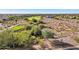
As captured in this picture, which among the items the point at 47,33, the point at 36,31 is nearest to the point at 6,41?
the point at 36,31

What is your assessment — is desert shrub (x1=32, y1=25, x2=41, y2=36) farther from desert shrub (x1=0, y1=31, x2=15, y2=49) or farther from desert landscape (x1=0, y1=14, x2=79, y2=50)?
desert shrub (x1=0, y1=31, x2=15, y2=49)

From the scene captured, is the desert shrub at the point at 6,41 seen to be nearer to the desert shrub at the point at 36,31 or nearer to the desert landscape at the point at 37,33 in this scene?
the desert landscape at the point at 37,33

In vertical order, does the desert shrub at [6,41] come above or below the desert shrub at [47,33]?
below

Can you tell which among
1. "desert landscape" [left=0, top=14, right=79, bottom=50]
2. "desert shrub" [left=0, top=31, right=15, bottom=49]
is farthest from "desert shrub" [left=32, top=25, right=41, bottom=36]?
"desert shrub" [left=0, top=31, right=15, bottom=49]

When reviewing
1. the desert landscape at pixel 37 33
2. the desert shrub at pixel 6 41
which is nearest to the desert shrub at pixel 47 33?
the desert landscape at pixel 37 33

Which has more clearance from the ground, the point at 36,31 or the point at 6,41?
the point at 36,31

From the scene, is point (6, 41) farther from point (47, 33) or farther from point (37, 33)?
point (47, 33)
